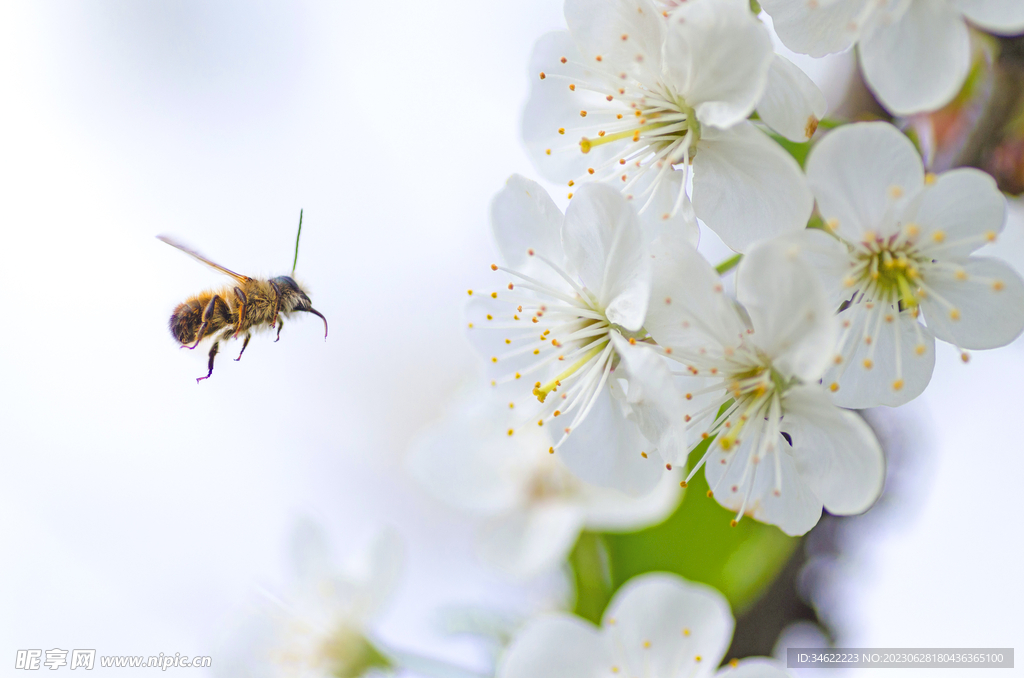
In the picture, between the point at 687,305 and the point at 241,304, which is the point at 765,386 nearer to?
the point at 687,305

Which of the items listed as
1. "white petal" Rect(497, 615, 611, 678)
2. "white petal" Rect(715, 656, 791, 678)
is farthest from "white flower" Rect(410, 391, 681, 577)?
"white petal" Rect(715, 656, 791, 678)

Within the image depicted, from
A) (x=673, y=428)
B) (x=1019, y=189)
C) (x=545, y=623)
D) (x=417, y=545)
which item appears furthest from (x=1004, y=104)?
(x=417, y=545)

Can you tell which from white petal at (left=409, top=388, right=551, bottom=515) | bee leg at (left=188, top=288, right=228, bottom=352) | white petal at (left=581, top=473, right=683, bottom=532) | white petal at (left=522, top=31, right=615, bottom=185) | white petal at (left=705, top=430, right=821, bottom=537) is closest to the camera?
white petal at (left=705, top=430, right=821, bottom=537)

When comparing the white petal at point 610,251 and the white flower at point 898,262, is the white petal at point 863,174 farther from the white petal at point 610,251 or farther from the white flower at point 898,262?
the white petal at point 610,251

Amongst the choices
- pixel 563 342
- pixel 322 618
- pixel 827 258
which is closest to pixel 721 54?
pixel 827 258

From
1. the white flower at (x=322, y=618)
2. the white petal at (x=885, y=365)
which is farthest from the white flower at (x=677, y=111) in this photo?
the white flower at (x=322, y=618)

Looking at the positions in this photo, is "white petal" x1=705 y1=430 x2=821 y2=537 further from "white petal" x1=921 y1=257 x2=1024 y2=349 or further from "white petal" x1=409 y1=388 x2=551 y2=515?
"white petal" x1=409 y1=388 x2=551 y2=515
